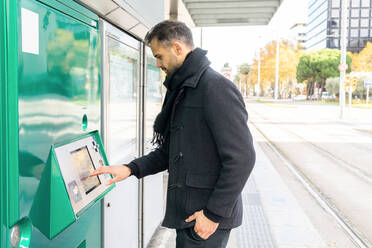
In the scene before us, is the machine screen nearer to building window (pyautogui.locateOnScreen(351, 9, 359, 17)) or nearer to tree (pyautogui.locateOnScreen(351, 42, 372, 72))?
tree (pyautogui.locateOnScreen(351, 42, 372, 72))

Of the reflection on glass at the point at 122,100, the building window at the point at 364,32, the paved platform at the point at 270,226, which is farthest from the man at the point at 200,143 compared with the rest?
the building window at the point at 364,32

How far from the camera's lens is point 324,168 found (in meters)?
9.33

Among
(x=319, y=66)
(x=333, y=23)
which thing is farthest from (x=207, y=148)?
(x=333, y=23)

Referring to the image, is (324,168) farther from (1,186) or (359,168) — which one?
(1,186)

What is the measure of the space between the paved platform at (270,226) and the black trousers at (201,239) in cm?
246

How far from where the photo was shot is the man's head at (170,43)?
1959 mm

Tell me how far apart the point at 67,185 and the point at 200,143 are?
67 cm

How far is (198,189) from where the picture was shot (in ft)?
6.45

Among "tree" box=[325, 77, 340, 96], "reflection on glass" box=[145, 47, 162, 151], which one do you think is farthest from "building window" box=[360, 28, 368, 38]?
"reflection on glass" box=[145, 47, 162, 151]

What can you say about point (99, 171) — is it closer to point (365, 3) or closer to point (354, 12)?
point (354, 12)

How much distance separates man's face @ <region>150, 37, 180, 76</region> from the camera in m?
1.98

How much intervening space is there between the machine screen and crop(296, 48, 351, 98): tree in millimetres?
70478

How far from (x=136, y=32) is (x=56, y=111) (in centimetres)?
167

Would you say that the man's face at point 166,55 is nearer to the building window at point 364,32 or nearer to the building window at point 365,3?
the building window at point 364,32
